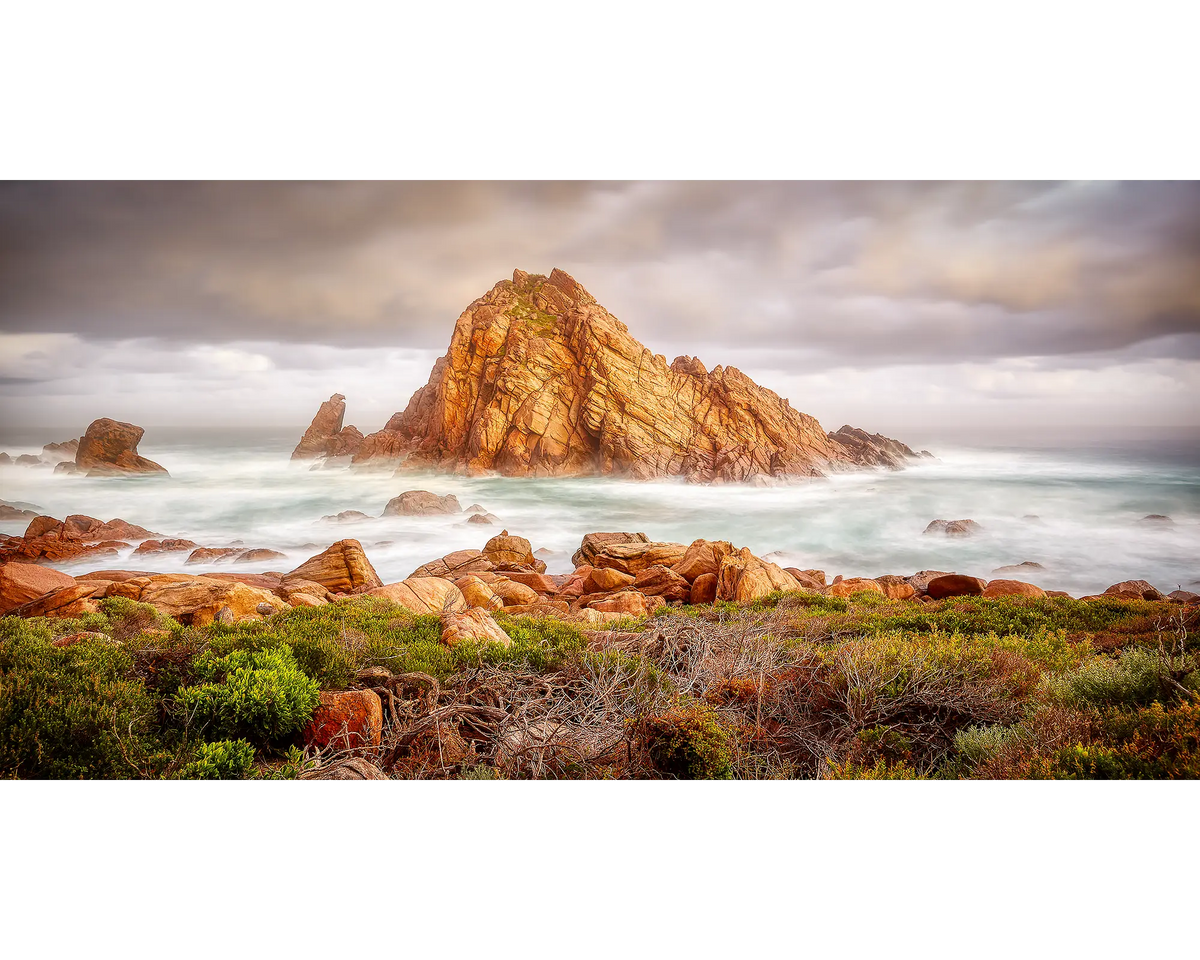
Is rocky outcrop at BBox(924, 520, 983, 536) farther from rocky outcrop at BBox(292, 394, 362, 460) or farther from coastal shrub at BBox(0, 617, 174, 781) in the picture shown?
coastal shrub at BBox(0, 617, 174, 781)

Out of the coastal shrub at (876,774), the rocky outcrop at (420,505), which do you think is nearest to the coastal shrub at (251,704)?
the coastal shrub at (876,774)

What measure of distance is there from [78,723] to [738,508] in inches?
323

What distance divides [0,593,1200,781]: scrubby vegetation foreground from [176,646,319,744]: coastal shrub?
0.5 inches

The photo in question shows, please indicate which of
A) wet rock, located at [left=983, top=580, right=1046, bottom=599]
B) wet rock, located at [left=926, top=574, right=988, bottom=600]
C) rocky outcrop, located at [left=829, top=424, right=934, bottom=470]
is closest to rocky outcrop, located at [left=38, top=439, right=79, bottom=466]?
rocky outcrop, located at [left=829, top=424, right=934, bottom=470]

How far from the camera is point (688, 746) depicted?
127 inches

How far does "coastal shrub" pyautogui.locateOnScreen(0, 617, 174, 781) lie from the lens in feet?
10.1

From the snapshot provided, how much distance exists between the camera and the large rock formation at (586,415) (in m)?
8.88

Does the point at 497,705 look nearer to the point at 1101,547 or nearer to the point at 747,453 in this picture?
the point at 747,453

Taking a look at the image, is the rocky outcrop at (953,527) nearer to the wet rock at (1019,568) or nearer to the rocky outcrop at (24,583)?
the wet rock at (1019,568)

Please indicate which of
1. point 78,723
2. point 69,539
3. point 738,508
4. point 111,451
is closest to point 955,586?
point 738,508

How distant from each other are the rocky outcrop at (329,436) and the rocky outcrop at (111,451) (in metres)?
1.94

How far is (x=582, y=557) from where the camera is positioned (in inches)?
379

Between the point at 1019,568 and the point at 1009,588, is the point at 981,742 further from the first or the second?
the point at 1019,568

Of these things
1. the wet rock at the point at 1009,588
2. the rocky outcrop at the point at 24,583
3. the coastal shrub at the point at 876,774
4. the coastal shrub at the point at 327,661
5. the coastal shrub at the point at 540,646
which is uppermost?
the rocky outcrop at the point at 24,583
